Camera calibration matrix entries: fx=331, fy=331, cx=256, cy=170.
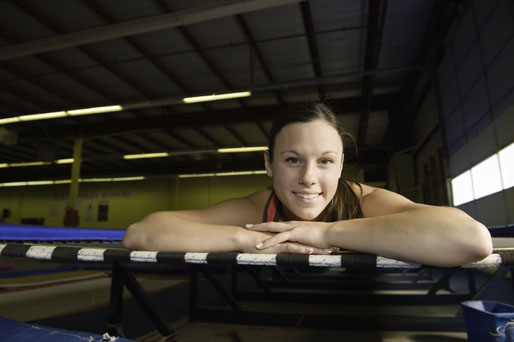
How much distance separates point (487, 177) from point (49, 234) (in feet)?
18.1

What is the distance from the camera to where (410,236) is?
2.96 feet

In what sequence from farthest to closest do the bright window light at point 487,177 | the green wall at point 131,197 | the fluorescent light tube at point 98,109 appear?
the green wall at point 131,197, the fluorescent light tube at point 98,109, the bright window light at point 487,177

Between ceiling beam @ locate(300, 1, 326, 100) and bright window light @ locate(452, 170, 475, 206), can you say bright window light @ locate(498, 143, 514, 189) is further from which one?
ceiling beam @ locate(300, 1, 326, 100)

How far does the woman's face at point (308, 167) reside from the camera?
1.25m

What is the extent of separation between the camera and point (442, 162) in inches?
271

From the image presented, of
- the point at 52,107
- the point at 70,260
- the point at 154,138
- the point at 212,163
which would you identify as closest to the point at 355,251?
the point at 70,260

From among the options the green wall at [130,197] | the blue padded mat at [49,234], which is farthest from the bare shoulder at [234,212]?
the green wall at [130,197]

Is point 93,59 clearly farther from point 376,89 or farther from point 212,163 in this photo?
point 212,163

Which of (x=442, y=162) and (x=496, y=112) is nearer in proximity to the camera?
(x=496, y=112)

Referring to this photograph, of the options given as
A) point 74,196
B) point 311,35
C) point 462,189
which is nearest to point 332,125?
point 311,35

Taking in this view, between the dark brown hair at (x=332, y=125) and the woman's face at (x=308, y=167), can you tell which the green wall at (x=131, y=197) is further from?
the woman's face at (x=308, y=167)

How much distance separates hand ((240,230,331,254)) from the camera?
3.34 feet

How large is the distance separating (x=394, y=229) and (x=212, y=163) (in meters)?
15.0

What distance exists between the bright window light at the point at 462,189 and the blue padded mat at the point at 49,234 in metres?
5.40
